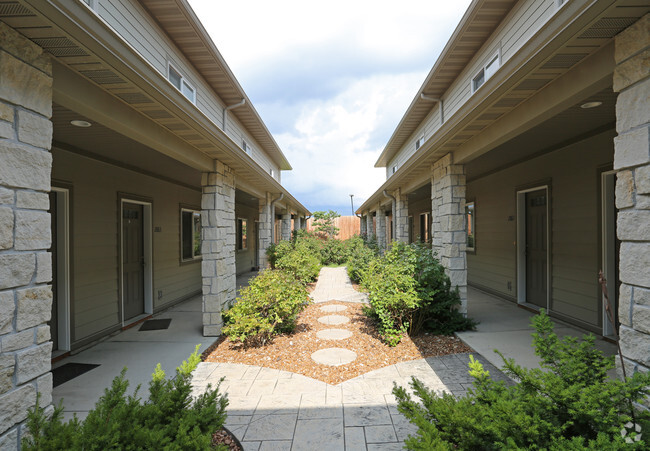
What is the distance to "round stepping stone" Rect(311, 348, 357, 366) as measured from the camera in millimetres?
3901

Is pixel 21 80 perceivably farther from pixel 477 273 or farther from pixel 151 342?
pixel 477 273

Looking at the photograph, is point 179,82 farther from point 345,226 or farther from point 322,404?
point 345,226

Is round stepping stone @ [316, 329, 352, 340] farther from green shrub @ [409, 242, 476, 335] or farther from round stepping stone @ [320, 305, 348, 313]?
round stepping stone @ [320, 305, 348, 313]

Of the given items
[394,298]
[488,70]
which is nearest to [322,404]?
[394,298]

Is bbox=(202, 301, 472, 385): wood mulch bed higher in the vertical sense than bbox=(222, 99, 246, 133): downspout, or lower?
lower

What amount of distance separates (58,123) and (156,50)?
125 inches

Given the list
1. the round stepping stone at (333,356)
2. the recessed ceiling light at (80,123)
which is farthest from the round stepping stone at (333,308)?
the recessed ceiling light at (80,123)

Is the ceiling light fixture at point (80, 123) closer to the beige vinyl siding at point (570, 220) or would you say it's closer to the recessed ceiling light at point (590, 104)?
the recessed ceiling light at point (590, 104)

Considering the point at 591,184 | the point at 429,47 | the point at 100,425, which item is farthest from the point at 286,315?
the point at 429,47

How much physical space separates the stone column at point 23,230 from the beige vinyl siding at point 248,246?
921cm

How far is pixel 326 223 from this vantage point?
901 inches

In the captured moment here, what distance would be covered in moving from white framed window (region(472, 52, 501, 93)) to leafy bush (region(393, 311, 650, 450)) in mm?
5572

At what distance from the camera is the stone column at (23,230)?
5.60 feet

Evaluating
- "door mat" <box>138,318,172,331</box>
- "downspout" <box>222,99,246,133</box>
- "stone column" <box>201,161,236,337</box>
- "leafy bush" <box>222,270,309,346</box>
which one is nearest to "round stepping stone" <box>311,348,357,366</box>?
"leafy bush" <box>222,270,309,346</box>
